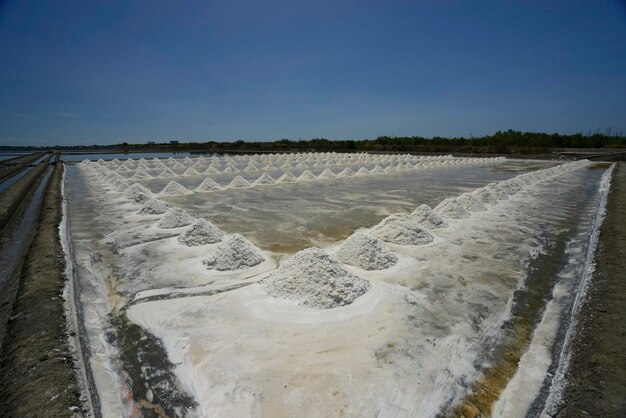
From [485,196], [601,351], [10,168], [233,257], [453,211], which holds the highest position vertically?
[10,168]

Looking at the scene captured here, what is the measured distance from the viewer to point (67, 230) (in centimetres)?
530

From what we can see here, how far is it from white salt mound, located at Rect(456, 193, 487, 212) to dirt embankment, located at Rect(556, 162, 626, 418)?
265 centimetres

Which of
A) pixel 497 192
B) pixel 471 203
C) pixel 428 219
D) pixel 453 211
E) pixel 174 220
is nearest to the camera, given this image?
pixel 428 219

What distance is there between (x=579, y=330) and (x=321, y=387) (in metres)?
2.03

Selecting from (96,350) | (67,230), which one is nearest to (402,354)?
(96,350)

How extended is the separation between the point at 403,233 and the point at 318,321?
2.35 m

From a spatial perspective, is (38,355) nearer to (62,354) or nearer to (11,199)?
(62,354)

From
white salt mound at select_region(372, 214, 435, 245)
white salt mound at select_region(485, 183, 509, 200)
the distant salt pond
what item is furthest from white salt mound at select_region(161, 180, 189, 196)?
white salt mound at select_region(485, 183, 509, 200)

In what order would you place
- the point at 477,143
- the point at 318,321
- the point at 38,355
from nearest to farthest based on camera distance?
the point at 38,355, the point at 318,321, the point at 477,143

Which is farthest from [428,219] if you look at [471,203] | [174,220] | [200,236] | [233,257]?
[174,220]

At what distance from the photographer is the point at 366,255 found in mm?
3670

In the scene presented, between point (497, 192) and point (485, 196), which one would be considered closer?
point (485, 196)

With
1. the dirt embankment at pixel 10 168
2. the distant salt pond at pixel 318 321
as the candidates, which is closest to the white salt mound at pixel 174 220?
the distant salt pond at pixel 318 321

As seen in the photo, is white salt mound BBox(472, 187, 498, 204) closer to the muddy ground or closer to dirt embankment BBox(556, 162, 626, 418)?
dirt embankment BBox(556, 162, 626, 418)
